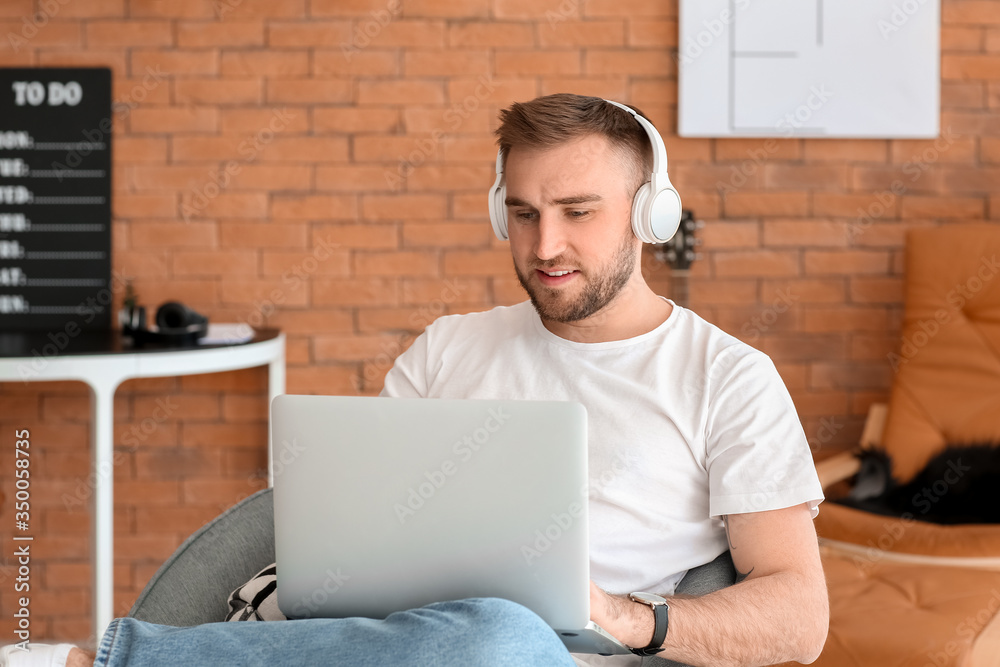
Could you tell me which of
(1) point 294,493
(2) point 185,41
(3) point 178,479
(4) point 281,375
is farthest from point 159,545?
(1) point 294,493

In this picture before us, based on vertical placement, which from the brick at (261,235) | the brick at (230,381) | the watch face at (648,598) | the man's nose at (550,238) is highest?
the brick at (261,235)

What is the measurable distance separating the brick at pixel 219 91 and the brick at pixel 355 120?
0.60ft

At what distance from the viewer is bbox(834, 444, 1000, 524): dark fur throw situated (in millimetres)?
1969

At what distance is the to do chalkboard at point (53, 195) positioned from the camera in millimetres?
2393

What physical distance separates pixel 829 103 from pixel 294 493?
2051 mm

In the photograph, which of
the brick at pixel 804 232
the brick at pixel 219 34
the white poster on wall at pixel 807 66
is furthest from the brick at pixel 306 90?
the brick at pixel 804 232

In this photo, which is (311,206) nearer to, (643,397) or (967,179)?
(643,397)

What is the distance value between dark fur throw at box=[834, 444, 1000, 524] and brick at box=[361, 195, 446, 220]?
1333mm

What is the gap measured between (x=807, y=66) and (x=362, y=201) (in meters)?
1.32

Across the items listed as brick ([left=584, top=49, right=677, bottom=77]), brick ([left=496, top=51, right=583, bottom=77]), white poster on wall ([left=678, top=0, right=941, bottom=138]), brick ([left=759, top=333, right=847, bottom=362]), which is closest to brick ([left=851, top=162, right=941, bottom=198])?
white poster on wall ([left=678, top=0, right=941, bottom=138])

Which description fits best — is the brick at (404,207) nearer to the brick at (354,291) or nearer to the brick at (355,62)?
the brick at (354,291)

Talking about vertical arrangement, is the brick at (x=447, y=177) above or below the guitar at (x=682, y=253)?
above

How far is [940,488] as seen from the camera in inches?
81.1

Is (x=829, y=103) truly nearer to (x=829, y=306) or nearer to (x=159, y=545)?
(x=829, y=306)
